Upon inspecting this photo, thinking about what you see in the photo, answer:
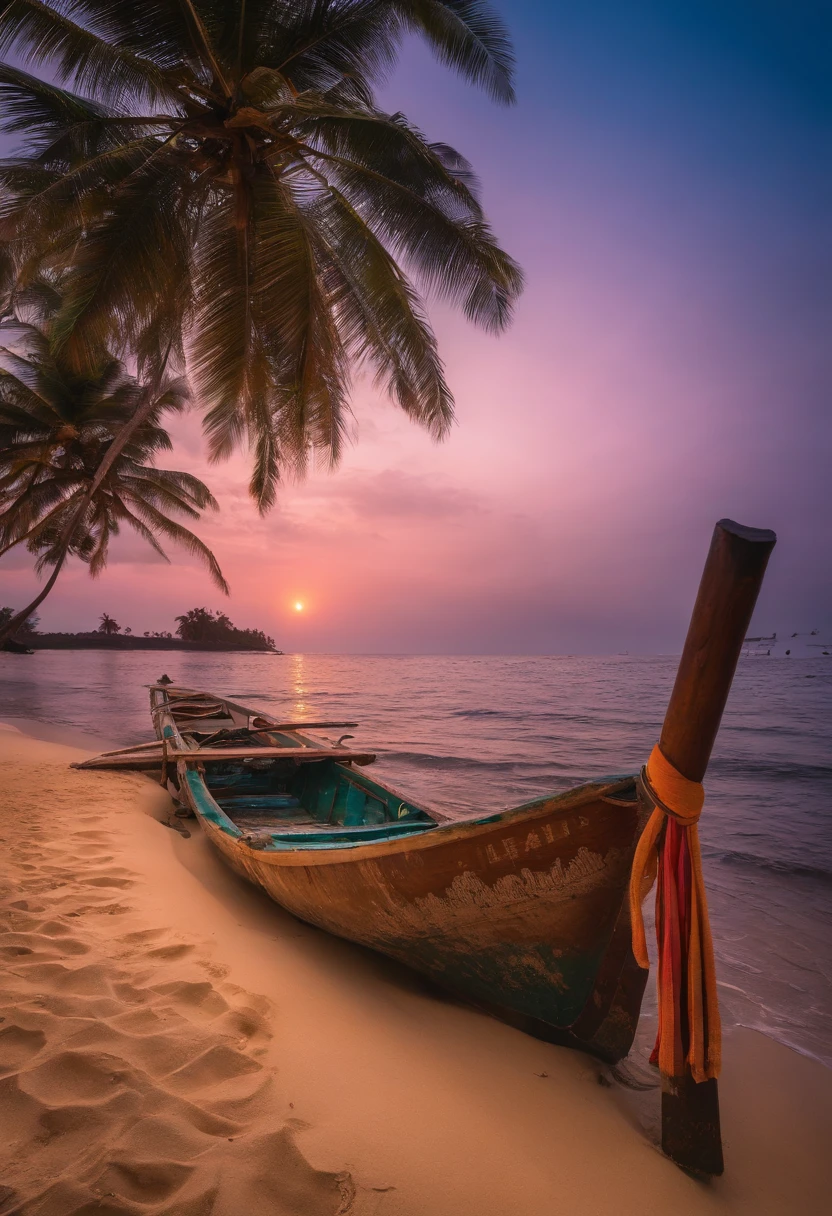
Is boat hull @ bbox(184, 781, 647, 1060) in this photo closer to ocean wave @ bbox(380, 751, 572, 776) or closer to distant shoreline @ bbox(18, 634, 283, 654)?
ocean wave @ bbox(380, 751, 572, 776)

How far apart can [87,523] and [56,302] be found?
29.0 ft

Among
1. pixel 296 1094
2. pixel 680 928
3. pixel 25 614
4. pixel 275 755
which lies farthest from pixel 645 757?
pixel 25 614

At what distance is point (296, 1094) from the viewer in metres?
1.92

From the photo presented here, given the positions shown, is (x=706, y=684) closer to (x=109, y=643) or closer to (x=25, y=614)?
(x=25, y=614)

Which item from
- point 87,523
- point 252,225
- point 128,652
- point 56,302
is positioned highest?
point 56,302

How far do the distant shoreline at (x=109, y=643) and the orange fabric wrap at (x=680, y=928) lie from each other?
5593 centimetres

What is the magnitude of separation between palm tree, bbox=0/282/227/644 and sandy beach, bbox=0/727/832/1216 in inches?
388

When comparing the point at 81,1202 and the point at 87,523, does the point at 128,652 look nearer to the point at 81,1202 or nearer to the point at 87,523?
the point at 87,523

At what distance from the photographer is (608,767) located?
10.6m

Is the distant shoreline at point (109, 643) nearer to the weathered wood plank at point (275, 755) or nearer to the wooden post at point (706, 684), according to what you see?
the weathered wood plank at point (275, 755)

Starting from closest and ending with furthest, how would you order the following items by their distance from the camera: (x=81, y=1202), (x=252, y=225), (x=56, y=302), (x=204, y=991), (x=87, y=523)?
(x=81, y=1202) < (x=204, y=991) < (x=252, y=225) < (x=56, y=302) < (x=87, y=523)

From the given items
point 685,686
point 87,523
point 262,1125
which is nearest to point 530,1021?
point 262,1125

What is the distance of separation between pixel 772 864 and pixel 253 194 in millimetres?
10256

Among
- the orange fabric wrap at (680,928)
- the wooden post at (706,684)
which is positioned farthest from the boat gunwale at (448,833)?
the wooden post at (706,684)
